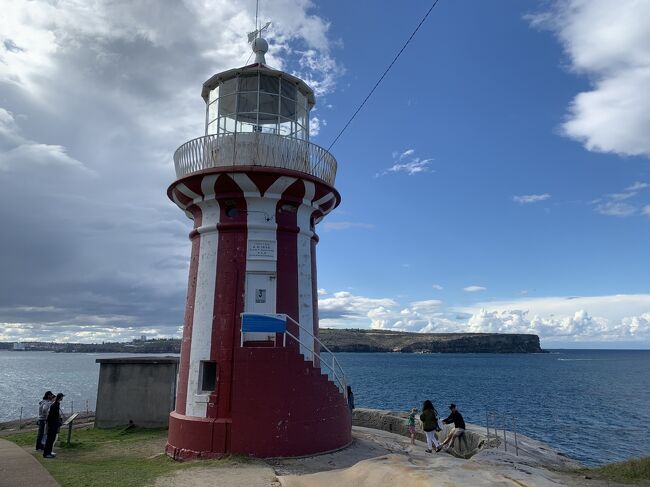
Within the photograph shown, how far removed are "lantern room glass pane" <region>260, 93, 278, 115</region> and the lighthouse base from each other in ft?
21.0

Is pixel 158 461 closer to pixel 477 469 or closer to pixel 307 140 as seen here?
pixel 477 469

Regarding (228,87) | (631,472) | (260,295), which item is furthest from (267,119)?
(631,472)

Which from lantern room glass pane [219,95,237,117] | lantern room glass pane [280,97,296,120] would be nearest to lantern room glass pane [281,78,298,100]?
lantern room glass pane [280,97,296,120]

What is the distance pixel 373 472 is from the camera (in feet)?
25.3

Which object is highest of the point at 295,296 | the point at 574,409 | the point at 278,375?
the point at 295,296

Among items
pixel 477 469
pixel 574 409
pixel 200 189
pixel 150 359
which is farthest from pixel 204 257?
pixel 574 409

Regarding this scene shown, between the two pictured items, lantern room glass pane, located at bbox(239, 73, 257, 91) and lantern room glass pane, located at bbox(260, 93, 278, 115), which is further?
lantern room glass pane, located at bbox(260, 93, 278, 115)

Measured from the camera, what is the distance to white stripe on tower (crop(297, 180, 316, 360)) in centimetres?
1229

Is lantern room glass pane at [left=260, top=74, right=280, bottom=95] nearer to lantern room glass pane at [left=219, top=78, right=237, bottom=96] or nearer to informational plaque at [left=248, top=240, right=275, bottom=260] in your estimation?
lantern room glass pane at [left=219, top=78, right=237, bottom=96]

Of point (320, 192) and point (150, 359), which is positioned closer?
point (320, 192)

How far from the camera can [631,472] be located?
10734mm

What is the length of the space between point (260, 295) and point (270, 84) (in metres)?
5.47

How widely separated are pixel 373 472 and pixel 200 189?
25.5 ft

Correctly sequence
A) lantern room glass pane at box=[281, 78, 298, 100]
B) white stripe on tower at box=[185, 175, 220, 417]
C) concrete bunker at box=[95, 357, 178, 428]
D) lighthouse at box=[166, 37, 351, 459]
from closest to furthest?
lighthouse at box=[166, 37, 351, 459], white stripe on tower at box=[185, 175, 220, 417], lantern room glass pane at box=[281, 78, 298, 100], concrete bunker at box=[95, 357, 178, 428]
